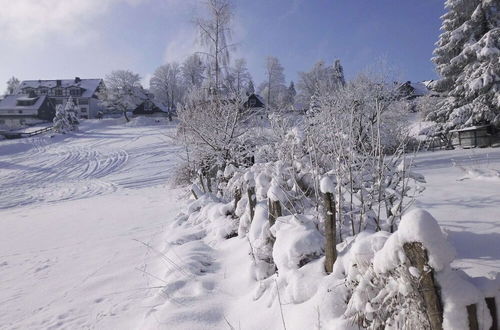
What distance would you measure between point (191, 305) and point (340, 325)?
1.90 metres

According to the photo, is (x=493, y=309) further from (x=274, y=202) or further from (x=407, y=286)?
(x=274, y=202)

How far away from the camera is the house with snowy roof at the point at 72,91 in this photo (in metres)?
67.6

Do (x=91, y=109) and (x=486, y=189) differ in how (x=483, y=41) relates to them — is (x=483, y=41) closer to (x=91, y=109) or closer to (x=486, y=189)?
(x=486, y=189)

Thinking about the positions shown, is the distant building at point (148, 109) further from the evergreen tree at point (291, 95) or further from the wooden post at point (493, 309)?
the wooden post at point (493, 309)

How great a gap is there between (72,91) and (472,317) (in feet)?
256

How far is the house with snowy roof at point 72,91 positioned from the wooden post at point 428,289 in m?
73.0

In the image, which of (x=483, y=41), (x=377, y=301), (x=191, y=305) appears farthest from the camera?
(x=483, y=41)

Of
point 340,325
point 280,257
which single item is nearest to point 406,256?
point 340,325

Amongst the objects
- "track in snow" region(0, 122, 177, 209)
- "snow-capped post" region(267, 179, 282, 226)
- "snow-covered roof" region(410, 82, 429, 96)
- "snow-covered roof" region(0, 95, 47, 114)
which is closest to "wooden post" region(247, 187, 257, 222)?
"snow-capped post" region(267, 179, 282, 226)

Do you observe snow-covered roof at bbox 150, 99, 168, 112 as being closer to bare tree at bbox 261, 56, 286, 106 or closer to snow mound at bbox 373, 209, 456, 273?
bare tree at bbox 261, 56, 286, 106

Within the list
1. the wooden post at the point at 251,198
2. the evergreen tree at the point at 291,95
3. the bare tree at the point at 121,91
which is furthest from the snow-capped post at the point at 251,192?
the bare tree at the point at 121,91

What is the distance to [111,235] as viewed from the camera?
318 inches

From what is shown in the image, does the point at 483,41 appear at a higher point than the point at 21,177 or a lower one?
higher

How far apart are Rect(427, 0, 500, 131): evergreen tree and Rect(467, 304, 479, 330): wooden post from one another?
17710mm
